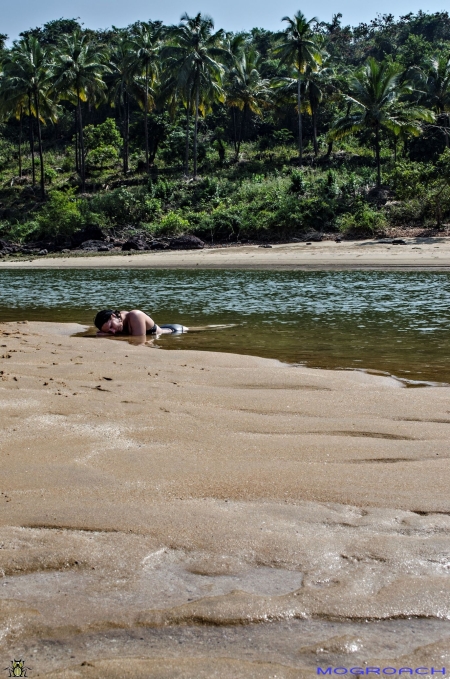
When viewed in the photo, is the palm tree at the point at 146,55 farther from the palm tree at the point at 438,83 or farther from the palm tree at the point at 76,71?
the palm tree at the point at 438,83

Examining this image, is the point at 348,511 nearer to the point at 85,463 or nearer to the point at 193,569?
the point at 193,569

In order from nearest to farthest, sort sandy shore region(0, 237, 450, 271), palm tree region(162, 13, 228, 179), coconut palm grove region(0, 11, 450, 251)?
1. sandy shore region(0, 237, 450, 271)
2. coconut palm grove region(0, 11, 450, 251)
3. palm tree region(162, 13, 228, 179)

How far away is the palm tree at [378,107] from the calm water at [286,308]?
1945cm

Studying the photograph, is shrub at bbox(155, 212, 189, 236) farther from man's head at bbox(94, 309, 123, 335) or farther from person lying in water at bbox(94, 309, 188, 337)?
man's head at bbox(94, 309, 123, 335)

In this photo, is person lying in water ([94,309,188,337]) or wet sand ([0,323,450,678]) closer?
wet sand ([0,323,450,678])

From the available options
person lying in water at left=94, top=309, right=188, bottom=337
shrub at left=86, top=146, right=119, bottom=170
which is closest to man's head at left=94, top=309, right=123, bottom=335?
person lying in water at left=94, top=309, right=188, bottom=337

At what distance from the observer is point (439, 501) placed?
3.49 meters

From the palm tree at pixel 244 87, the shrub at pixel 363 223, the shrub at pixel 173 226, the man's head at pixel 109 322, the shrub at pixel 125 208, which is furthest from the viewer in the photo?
the palm tree at pixel 244 87

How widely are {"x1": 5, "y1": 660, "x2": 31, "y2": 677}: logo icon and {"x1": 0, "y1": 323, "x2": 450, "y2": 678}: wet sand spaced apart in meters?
0.03

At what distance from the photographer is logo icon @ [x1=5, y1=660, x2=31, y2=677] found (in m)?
2.23

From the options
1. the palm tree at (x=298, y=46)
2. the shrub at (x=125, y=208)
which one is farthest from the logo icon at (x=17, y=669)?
the palm tree at (x=298, y=46)

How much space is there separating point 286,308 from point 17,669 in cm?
1263

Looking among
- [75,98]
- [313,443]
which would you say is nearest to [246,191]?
[75,98]

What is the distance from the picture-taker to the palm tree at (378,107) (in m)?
39.4
